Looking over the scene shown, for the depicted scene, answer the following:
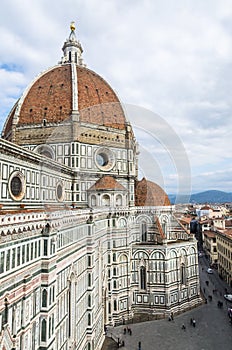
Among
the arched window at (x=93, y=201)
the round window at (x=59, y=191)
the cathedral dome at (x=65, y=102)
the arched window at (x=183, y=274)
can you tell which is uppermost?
the cathedral dome at (x=65, y=102)

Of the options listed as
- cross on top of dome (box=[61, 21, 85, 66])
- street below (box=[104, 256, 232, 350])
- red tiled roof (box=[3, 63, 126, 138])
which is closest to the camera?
street below (box=[104, 256, 232, 350])

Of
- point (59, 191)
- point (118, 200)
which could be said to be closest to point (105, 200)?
point (118, 200)

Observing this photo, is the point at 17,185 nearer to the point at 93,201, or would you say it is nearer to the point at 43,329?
the point at 93,201

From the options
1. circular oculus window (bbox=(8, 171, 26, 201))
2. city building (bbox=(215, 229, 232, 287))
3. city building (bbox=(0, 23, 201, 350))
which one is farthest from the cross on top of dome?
city building (bbox=(215, 229, 232, 287))

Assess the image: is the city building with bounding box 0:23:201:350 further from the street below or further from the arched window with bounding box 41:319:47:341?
the street below

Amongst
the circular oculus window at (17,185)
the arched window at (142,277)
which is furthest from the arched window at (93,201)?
the circular oculus window at (17,185)

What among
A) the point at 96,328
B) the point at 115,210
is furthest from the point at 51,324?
the point at 115,210

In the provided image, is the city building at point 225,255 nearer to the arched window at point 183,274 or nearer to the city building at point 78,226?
the city building at point 78,226
